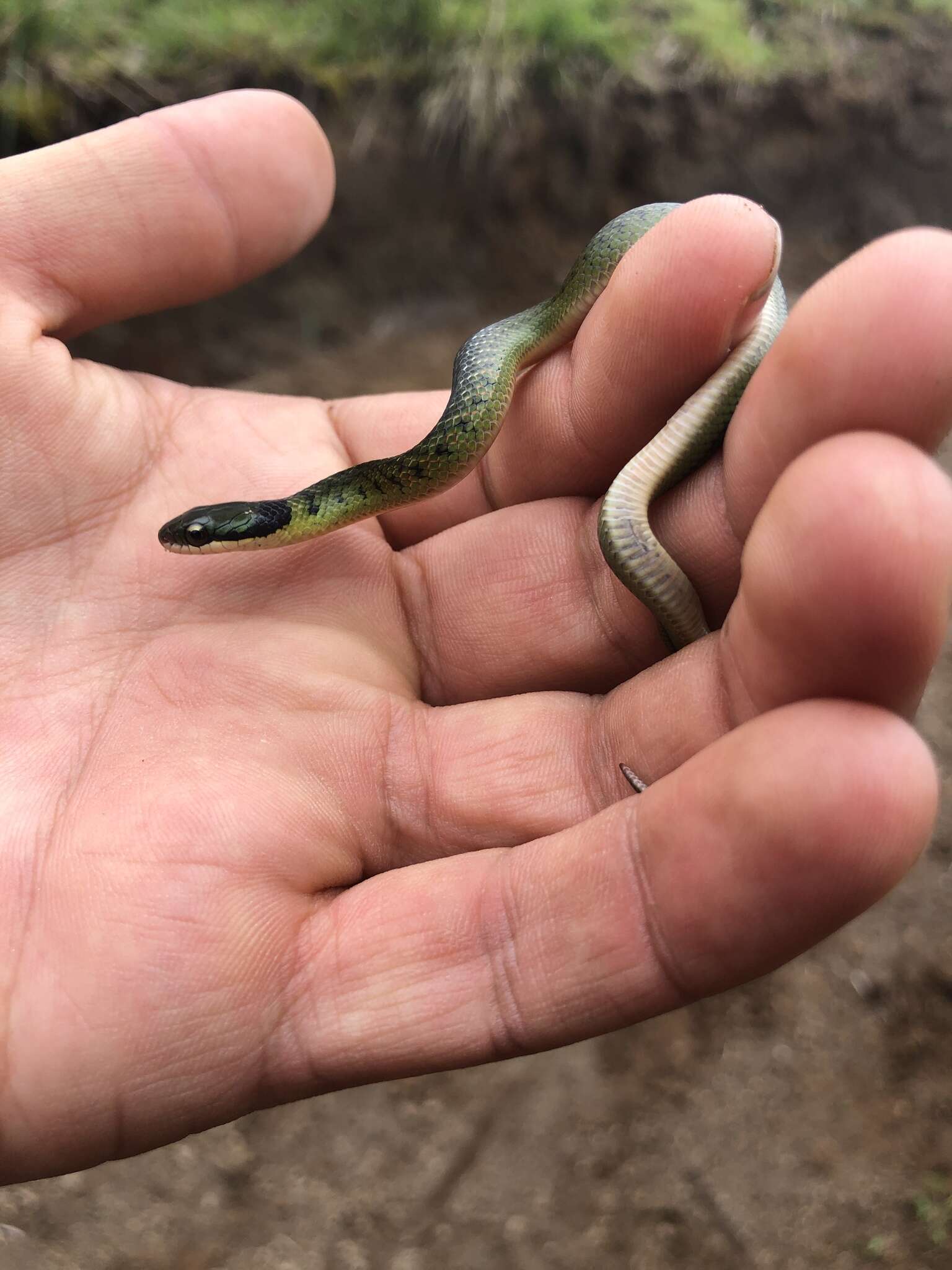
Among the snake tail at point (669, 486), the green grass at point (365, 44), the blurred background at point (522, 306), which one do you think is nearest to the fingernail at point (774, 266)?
the snake tail at point (669, 486)

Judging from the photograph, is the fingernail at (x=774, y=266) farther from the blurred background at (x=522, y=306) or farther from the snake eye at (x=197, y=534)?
the blurred background at (x=522, y=306)

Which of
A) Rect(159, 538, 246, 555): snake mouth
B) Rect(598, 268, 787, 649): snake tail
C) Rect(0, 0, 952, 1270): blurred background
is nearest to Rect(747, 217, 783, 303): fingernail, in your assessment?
Rect(598, 268, 787, 649): snake tail

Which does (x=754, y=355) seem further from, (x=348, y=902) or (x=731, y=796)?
(x=348, y=902)

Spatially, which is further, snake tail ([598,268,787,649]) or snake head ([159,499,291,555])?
snake head ([159,499,291,555])

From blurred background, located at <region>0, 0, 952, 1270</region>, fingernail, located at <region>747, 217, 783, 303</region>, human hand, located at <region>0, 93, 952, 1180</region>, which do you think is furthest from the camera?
blurred background, located at <region>0, 0, 952, 1270</region>

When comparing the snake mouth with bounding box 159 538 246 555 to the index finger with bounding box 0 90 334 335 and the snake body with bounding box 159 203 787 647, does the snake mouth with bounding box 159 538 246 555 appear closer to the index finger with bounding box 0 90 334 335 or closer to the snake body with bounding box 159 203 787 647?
the snake body with bounding box 159 203 787 647
